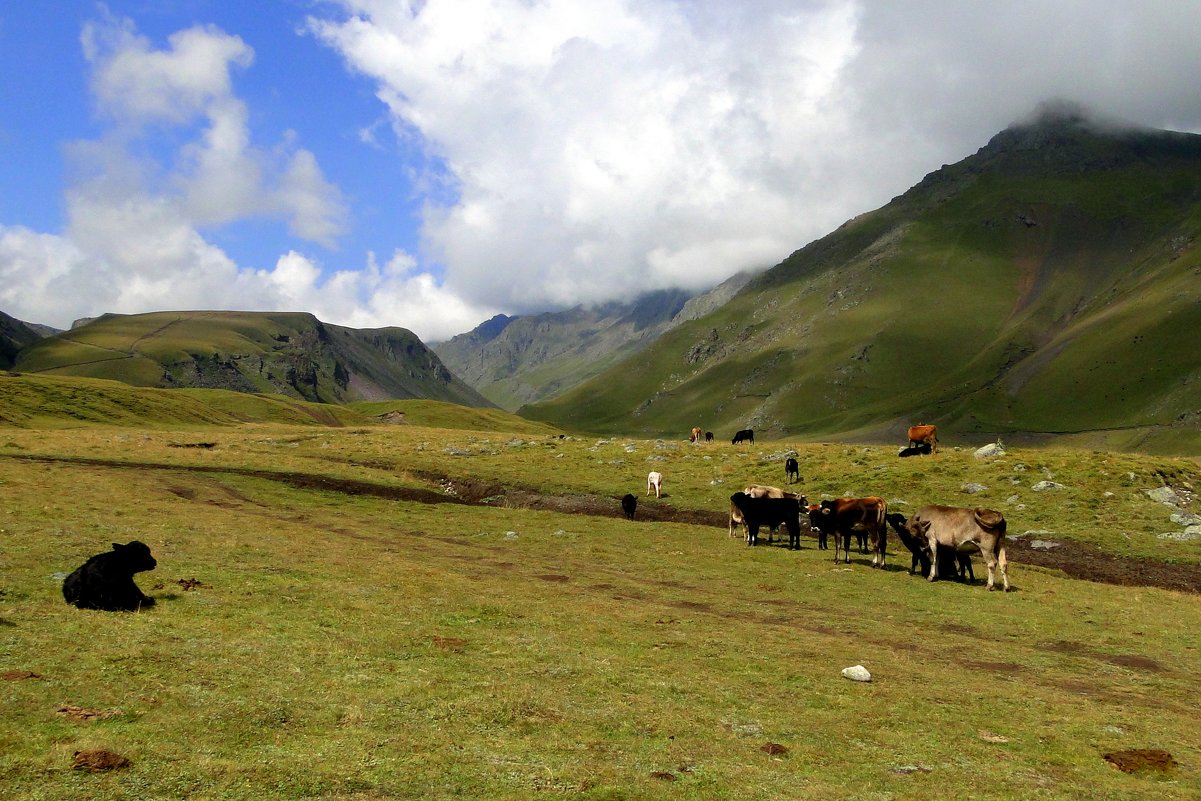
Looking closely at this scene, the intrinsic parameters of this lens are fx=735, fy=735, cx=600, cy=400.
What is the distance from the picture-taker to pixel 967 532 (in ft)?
87.5

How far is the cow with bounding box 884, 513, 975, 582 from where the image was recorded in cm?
2770

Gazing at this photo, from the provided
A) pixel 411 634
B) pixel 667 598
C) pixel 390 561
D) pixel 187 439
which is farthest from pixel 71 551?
pixel 187 439

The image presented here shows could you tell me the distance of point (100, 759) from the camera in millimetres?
8422

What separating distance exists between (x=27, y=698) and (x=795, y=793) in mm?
10290

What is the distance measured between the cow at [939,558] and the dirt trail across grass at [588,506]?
518 cm

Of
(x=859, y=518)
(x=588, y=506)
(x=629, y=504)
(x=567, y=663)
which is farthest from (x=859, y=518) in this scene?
(x=567, y=663)

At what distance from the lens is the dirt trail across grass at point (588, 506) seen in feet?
98.4

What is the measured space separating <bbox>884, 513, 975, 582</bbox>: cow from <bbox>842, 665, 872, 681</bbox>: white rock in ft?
47.5

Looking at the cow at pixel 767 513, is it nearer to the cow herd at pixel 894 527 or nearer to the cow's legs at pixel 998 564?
the cow herd at pixel 894 527

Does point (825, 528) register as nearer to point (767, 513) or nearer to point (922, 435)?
point (767, 513)

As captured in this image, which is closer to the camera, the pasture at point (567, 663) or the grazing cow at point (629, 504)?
the pasture at point (567, 663)

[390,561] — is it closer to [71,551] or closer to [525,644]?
[71,551]

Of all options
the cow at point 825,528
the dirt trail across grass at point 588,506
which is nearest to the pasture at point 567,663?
the dirt trail across grass at point 588,506

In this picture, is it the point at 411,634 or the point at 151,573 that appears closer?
the point at 411,634
